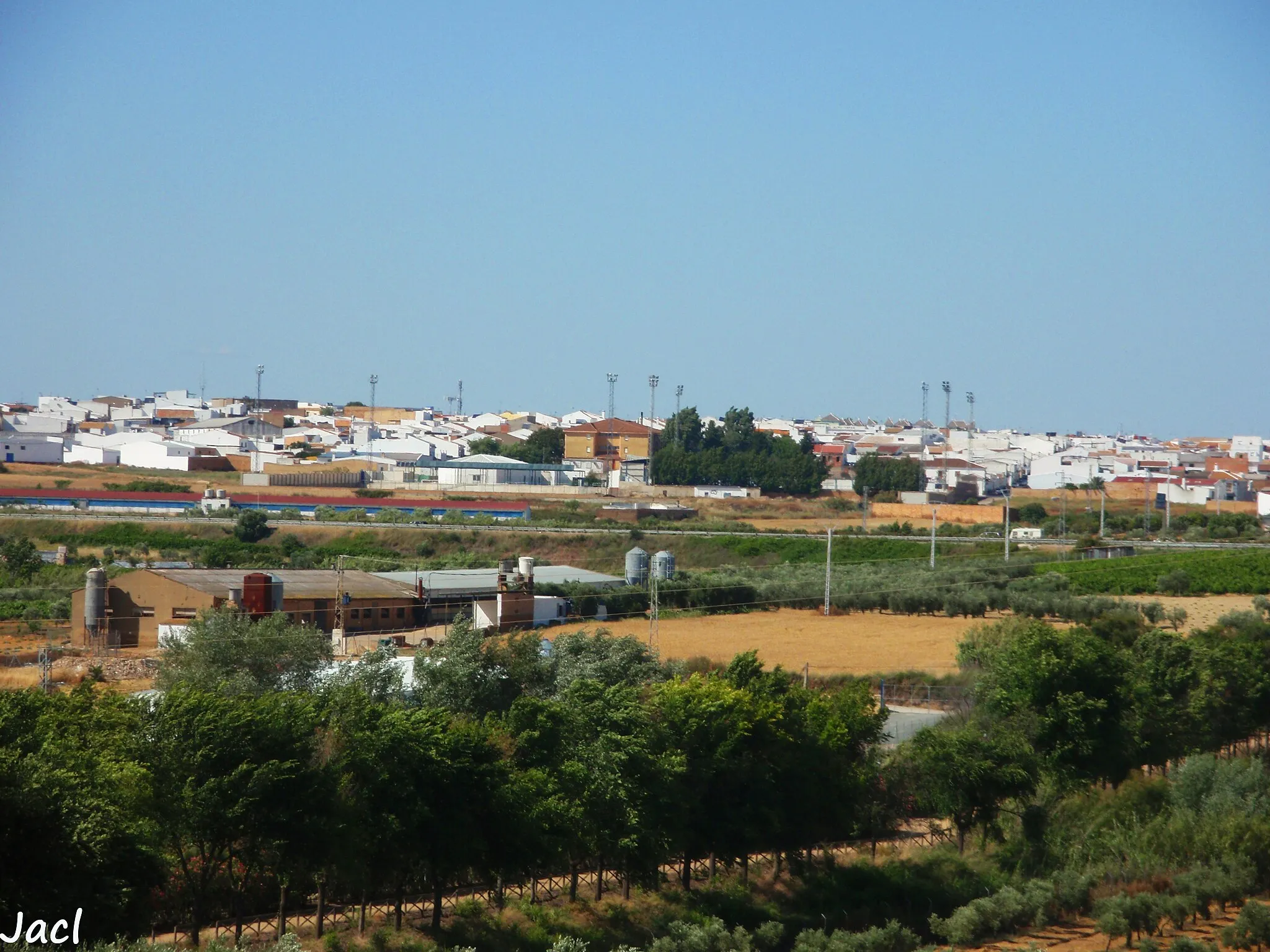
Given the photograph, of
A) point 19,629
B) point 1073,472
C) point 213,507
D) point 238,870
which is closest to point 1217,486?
point 1073,472

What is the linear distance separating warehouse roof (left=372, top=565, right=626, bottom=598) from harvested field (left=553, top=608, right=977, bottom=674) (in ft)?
7.71

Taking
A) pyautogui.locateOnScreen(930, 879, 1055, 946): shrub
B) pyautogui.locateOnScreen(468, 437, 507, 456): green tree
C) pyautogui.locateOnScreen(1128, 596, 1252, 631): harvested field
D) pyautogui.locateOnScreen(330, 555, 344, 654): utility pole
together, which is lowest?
pyautogui.locateOnScreen(930, 879, 1055, 946): shrub

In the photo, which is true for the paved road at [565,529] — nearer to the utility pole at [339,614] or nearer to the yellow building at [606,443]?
the utility pole at [339,614]

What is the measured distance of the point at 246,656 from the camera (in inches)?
641

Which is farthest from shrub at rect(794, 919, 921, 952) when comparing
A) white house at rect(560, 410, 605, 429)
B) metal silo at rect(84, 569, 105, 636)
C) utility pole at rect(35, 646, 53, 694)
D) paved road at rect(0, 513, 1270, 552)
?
white house at rect(560, 410, 605, 429)

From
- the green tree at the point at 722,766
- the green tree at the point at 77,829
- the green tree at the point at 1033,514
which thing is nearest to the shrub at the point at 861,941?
the green tree at the point at 722,766

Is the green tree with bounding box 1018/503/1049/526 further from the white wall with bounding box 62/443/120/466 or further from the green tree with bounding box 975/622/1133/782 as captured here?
the white wall with bounding box 62/443/120/466

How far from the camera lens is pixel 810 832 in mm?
14492

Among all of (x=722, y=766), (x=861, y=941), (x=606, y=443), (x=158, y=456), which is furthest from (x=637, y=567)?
(x=606, y=443)

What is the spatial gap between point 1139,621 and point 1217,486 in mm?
49099

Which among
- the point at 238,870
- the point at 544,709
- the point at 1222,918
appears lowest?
the point at 1222,918

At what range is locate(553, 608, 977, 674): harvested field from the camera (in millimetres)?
25359

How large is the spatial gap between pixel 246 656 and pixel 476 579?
15.0m

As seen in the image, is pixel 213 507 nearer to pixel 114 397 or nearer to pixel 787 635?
pixel 787 635
